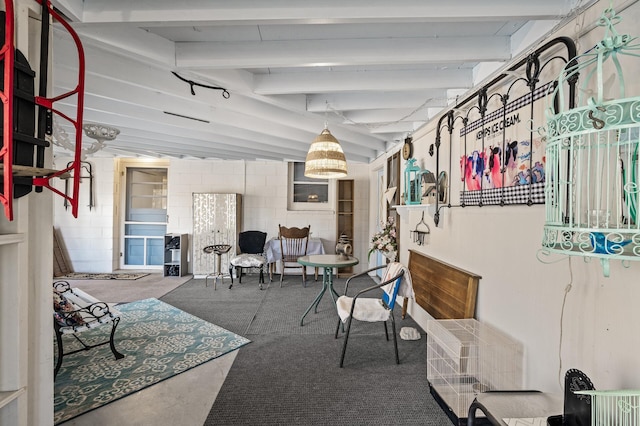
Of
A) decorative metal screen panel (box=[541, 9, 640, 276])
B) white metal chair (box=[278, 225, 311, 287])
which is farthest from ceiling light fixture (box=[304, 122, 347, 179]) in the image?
white metal chair (box=[278, 225, 311, 287])

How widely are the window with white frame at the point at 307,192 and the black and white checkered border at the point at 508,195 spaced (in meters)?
4.02

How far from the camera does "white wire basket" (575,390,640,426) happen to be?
889 mm

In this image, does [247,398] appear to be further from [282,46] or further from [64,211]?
[64,211]

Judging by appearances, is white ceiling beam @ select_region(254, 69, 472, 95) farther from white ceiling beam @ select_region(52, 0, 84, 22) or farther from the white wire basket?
the white wire basket

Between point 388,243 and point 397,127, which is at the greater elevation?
point 397,127

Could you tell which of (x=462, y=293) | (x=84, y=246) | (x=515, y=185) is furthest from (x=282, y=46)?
(x=84, y=246)

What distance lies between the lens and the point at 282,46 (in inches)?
79.4

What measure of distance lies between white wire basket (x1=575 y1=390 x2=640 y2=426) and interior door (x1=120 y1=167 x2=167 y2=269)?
662cm

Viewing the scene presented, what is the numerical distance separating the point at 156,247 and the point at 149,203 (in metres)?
0.93

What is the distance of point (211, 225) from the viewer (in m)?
5.67

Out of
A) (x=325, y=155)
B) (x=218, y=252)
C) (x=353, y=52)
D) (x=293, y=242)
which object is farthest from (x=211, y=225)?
(x=353, y=52)

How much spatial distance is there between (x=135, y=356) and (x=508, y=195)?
317 cm

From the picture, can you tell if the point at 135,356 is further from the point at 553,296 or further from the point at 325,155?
the point at 553,296

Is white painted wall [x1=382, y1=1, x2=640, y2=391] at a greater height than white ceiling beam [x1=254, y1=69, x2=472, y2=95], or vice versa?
white ceiling beam [x1=254, y1=69, x2=472, y2=95]
